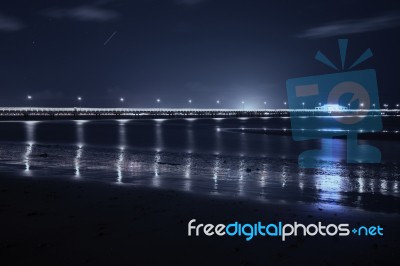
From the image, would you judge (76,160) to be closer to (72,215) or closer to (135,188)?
(135,188)

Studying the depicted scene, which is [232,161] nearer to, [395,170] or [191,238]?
[395,170]

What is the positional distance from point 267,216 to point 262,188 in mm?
3721

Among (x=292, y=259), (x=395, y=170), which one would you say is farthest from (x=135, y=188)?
(x=395, y=170)

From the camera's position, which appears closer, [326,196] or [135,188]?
[326,196]

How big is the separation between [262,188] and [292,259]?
19.8 feet

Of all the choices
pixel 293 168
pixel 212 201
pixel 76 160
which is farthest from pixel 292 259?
pixel 76 160

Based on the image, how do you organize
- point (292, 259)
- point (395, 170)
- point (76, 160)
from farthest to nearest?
point (76, 160)
point (395, 170)
point (292, 259)

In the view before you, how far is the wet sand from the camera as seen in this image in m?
6.00

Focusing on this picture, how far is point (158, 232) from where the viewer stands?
7.20m

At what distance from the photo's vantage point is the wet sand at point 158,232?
600 centimetres

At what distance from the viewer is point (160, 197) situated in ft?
33.9

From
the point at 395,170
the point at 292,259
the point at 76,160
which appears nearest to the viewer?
the point at 292,259

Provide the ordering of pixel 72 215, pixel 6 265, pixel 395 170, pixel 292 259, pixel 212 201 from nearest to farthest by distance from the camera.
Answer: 1. pixel 6 265
2. pixel 292 259
3. pixel 72 215
4. pixel 212 201
5. pixel 395 170

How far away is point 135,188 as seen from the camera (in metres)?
11.7
